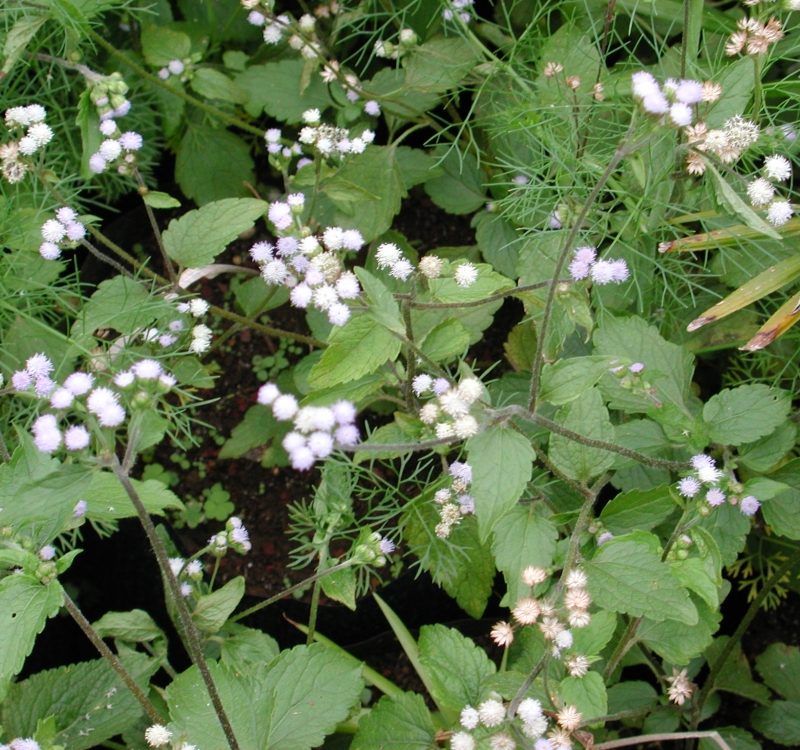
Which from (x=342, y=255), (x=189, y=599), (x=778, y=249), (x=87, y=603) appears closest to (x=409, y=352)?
(x=342, y=255)

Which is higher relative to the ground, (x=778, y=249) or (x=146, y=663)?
(x=778, y=249)

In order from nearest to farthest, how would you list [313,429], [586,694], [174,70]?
1. [313,429]
2. [586,694]
3. [174,70]

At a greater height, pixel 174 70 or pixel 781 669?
pixel 174 70

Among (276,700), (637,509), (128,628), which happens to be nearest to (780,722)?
(637,509)

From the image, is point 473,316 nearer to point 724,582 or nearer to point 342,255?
point 342,255

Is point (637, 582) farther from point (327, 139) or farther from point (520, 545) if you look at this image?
point (327, 139)

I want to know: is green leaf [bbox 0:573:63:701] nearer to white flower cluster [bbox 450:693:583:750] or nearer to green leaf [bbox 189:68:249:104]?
white flower cluster [bbox 450:693:583:750]

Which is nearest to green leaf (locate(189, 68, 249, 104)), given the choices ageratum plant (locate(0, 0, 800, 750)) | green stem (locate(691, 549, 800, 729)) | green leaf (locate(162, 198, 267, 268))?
ageratum plant (locate(0, 0, 800, 750))
